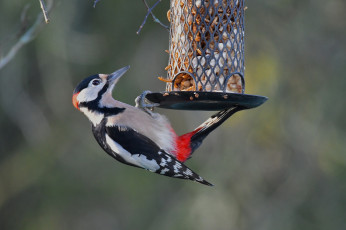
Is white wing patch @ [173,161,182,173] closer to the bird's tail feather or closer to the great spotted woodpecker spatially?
the great spotted woodpecker

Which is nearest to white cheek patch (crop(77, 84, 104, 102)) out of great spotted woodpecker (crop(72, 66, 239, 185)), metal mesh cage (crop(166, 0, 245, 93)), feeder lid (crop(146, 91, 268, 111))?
great spotted woodpecker (crop(72, 66, 239, 185))

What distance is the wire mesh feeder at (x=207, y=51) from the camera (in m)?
4.26

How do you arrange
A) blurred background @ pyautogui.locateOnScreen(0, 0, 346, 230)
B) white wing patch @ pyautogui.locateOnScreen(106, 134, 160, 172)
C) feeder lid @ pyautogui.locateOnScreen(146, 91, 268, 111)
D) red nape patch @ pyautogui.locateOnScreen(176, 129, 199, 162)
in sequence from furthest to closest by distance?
blurred background @ pyautogui.locateOnScreen(0, 0, 346, 230) → red nape patch @ pyautogui.locateOnScreen(176, 129, 199, 162) → white wing patch @ pyautogui.locateOnScreen(106, 134, 160, 172) → feeder lid @ pyautogui.locateOnScreen(146, 91, 268, 111)

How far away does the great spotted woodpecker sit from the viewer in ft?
14.2

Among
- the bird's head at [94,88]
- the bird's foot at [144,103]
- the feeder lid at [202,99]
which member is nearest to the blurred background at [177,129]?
the bird's head at [94,88]

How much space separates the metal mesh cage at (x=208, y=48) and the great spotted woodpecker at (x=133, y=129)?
0.23 metres

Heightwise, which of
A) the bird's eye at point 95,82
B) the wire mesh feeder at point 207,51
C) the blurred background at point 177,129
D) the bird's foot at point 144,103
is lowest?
the blurred background at point 177,129

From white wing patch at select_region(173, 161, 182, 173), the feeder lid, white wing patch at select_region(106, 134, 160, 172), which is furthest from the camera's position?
white wing patch at select_region(106, 134, 160, 172)

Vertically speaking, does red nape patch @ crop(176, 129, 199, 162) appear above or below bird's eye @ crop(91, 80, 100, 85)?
below

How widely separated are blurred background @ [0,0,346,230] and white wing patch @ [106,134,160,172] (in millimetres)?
2536

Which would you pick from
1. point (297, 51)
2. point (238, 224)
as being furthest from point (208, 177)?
point (297, 51)

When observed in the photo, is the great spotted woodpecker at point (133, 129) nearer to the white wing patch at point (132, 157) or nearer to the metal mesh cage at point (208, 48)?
the white wing patch at point (132, 157)

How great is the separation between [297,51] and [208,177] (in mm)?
1967

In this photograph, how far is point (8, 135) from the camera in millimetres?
10773
